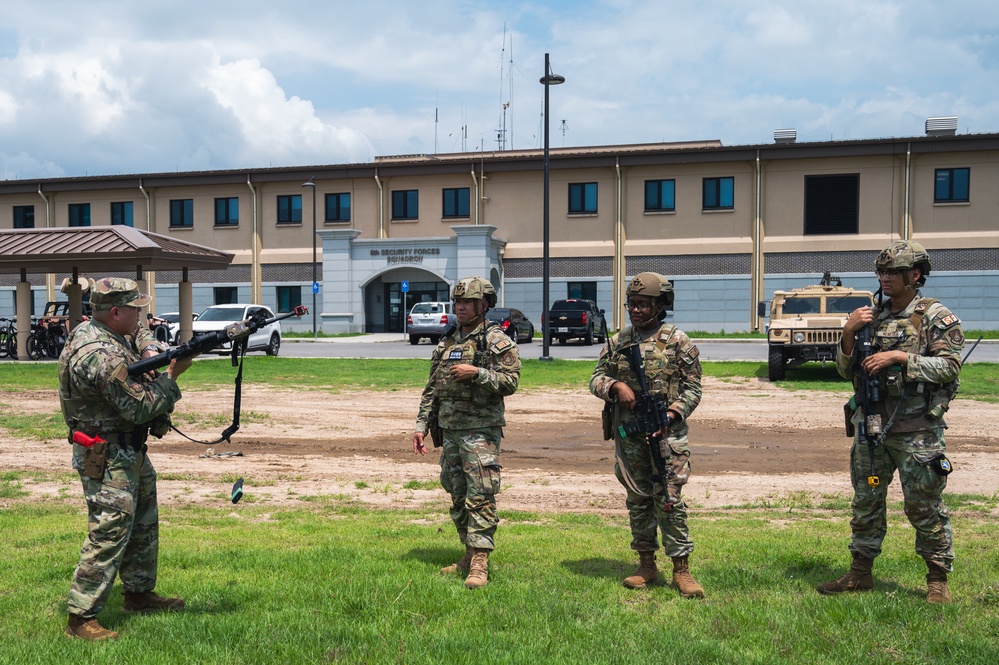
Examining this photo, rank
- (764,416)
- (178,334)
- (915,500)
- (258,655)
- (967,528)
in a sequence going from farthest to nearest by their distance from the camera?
1. (178,334)
2. (764,416)
3. (967,528)
4. (915,500)
5. (258,655)

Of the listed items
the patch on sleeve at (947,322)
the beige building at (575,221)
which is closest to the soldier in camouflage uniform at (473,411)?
the patch on sleeve at (947,322)

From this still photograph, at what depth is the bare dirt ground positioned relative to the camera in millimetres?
8734

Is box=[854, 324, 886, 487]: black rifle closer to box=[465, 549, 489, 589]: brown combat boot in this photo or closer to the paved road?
box=[465, 549, 489, 589]: brown combat boot

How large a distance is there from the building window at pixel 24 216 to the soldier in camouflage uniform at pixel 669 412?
4968 cm

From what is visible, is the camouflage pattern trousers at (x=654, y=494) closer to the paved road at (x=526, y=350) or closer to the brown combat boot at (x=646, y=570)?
the brown combat boot at (x=646, y=570)

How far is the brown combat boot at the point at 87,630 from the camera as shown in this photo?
4602mm

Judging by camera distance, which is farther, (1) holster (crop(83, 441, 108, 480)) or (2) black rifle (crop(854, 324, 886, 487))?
(2) black rifle (crop(854, 324, 886, 487))

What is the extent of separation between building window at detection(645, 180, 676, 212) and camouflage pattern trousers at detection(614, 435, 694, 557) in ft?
120

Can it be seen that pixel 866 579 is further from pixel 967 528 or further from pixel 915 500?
pixel 967 528

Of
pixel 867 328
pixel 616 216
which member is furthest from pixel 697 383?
pixel 616 216

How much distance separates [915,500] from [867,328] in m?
0.99

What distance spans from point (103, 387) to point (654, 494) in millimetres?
3127

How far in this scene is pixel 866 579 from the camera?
17.8 ft

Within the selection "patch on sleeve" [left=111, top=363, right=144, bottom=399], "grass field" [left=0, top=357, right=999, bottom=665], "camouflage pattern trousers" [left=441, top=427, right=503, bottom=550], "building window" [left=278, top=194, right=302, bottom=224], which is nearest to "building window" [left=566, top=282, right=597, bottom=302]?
"building window" [left=278, top=194, right=302, bottom=224]
